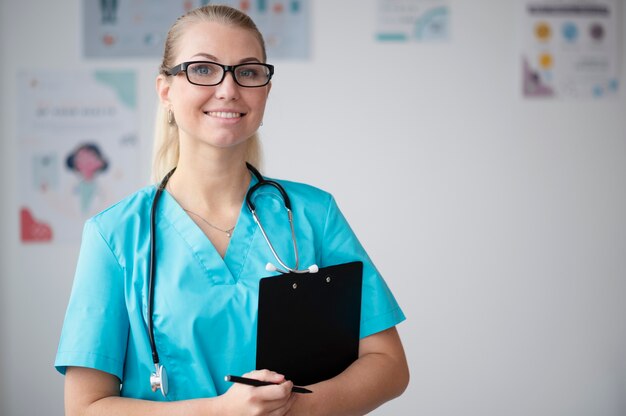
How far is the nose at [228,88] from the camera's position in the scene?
108 cm

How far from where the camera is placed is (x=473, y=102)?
8.35ft

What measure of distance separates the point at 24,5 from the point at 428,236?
172 centimetres

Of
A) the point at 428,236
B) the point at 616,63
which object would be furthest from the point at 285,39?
the point at 616,63

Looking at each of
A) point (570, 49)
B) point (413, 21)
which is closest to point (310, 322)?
point (413, 21)

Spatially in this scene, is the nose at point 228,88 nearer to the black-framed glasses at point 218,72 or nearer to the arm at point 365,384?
the black-framed glasses at point 218,72

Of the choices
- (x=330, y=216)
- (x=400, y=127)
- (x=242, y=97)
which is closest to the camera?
(x=242, y=97)

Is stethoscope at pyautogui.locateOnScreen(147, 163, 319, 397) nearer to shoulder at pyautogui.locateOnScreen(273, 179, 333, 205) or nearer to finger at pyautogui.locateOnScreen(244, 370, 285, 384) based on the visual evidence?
shoulder at pyautogui.locateOnScreen(273, 179, 333, 205)

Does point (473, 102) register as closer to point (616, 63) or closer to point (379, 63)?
point (379, 63)

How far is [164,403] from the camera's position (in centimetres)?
102

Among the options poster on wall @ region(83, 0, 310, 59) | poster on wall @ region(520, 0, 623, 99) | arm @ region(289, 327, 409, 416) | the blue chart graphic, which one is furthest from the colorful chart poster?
arm @ region(289, 327, 409, 416)

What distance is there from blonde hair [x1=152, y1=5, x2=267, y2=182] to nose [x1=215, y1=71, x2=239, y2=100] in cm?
10

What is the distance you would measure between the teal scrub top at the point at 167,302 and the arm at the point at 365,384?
13cm

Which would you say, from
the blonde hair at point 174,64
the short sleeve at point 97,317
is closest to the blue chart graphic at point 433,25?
the blonde hair at point 174,64

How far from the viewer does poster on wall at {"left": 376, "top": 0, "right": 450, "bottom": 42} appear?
248 centimetres
